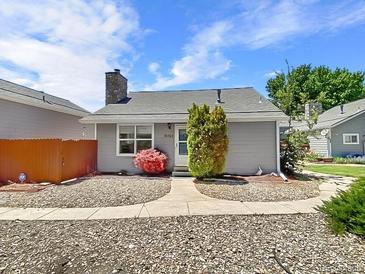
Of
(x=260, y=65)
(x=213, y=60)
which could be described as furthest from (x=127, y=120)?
(x=260, y=65)

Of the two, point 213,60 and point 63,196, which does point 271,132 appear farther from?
point 63,196

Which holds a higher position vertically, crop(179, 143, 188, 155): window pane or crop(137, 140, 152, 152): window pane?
crop(137, 140, 152, 152): window pane

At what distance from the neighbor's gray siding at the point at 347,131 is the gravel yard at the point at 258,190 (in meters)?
15.3

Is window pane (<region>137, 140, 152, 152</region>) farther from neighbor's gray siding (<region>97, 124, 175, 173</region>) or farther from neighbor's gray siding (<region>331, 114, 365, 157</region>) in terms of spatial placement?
neighbor's gray siding (<region>331, 114, 365, 157</region>)

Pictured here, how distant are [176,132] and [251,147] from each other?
379cm

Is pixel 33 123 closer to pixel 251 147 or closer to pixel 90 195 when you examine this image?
pixel 90 195

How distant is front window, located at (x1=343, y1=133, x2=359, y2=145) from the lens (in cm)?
2272

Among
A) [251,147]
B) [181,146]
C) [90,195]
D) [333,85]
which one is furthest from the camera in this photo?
[333,85]

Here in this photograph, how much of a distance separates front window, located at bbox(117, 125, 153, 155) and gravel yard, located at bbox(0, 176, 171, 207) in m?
3.19

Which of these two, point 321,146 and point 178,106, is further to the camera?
point 321,146

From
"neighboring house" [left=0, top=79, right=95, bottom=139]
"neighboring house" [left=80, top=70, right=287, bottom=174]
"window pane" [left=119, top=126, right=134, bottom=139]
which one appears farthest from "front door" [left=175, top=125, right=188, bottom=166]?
"neighboring house" [left=0, top=79, right=95, bottom=139]

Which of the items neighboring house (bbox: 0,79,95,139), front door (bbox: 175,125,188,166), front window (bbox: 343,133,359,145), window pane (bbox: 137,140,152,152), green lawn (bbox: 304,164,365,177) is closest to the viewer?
neighboring house (bbox: 0,79,95,139)

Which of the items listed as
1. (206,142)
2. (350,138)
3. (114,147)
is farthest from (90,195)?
(350,138)

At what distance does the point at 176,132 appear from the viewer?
12617 mm
